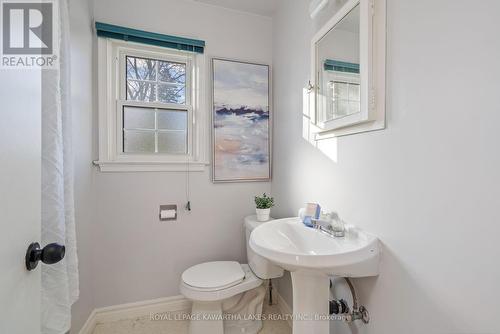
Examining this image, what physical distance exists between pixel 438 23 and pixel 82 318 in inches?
94.5

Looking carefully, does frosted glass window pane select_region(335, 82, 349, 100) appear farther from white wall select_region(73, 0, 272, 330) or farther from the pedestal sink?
white wall select_region(73, 0, 272, 330)

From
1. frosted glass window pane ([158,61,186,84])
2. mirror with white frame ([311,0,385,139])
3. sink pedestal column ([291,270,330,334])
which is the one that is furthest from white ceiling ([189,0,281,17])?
sink pedestal column ([291,270,330,334])

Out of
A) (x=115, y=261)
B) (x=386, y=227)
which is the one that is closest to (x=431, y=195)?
(x=386, y=227)

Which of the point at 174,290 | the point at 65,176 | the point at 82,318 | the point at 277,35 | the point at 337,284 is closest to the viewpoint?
the point at 65,176

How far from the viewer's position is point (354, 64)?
3.51 ft

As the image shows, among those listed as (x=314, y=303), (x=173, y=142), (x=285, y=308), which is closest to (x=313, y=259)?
(x=314, y=303)

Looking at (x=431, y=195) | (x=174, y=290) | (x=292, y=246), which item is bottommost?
(x=174, y=290)

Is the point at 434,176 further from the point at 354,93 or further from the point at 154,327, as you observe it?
the point at 154,327

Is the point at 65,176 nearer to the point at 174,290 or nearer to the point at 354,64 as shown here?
the point at 174,290

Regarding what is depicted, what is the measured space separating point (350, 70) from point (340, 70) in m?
0.11

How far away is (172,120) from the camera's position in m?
1.89

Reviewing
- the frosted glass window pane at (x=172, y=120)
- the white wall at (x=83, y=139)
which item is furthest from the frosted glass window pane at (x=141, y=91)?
the white wall at (x=83, y=139)

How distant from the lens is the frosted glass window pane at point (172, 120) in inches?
73.6

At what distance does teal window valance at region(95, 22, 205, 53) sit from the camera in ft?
5.37
